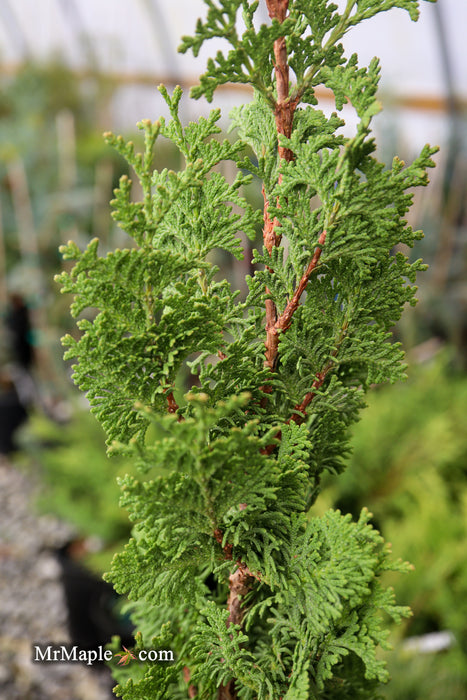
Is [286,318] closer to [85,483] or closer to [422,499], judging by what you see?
[422,499]

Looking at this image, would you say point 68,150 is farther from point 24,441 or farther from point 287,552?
point 287,552

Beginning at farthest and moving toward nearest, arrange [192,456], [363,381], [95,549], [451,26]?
[451,26] < [95,549] < [363,381] < [192,456]

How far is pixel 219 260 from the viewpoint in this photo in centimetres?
439

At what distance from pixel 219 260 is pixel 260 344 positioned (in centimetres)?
393

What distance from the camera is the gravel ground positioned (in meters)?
1.80

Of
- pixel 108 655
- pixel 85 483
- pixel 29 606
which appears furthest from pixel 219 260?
pixel 108 655

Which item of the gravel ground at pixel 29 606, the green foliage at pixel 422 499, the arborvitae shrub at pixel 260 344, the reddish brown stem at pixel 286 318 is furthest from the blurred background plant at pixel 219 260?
the reddish brown stem at pixel 286 318

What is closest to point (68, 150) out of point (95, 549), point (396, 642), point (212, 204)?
point (95, 549)

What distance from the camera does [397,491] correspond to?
2049mm

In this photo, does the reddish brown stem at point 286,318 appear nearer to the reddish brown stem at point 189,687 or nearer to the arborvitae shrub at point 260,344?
the arborvitae shrub at point 260,344

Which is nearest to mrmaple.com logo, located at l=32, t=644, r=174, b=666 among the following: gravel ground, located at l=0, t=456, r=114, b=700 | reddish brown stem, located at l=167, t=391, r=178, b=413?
reddish brown stem, located at l=167, t=391, r=178, b=413

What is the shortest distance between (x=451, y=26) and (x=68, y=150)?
2563mm

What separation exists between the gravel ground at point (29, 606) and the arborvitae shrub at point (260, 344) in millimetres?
851

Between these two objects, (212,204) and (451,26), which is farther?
(451,26)
